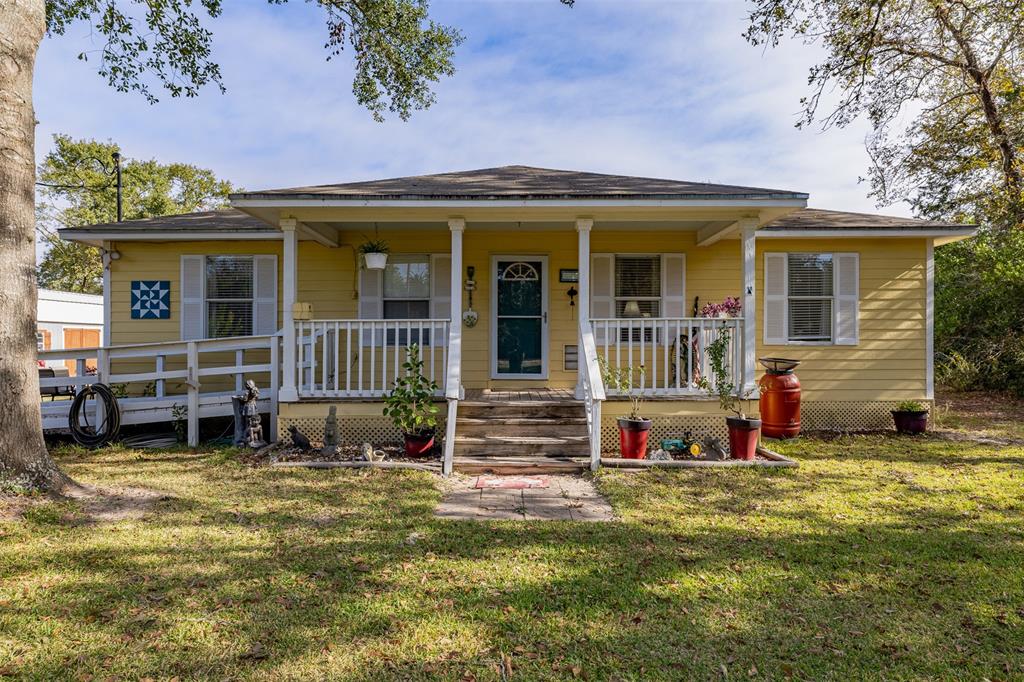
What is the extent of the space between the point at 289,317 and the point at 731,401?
5263mm

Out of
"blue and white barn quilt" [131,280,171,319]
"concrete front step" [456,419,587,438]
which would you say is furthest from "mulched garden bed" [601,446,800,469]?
"blue and white barn quilt" [131,280,171,319]

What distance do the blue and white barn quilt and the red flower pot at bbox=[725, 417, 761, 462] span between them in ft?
26.5

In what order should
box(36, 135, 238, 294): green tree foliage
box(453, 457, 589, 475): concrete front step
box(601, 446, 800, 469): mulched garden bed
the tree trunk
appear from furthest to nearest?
box(36, 135, 238, 294): green tree foliage
box(601, 446, 800, 469): mulched garden bed
box(453, 457, 589, 475): concrete front step
the tree trunk

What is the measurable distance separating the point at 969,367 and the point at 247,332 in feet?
50.1

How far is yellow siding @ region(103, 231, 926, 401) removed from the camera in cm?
838

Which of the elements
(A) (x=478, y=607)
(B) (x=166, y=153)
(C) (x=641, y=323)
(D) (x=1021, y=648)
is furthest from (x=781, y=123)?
(B) (x=166, y=153)

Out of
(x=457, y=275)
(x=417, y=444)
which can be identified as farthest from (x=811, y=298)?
(x=417, y=444)

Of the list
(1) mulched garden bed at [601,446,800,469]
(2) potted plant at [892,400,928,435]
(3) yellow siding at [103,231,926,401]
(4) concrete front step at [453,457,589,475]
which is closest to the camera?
(4) concrete front step at [453,457,589,475]

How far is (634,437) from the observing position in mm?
6043

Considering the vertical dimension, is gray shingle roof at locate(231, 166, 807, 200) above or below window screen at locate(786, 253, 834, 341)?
above

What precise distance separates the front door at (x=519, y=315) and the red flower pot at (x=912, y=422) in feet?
16.5

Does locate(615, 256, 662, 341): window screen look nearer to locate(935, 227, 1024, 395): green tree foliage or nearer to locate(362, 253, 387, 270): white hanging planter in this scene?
locate(362, 253, 387, 270): white hanging planter

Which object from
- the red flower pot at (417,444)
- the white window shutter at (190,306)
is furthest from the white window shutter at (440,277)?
the white window shutter at (190,306)

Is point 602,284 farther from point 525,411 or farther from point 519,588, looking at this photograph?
point 519,588
